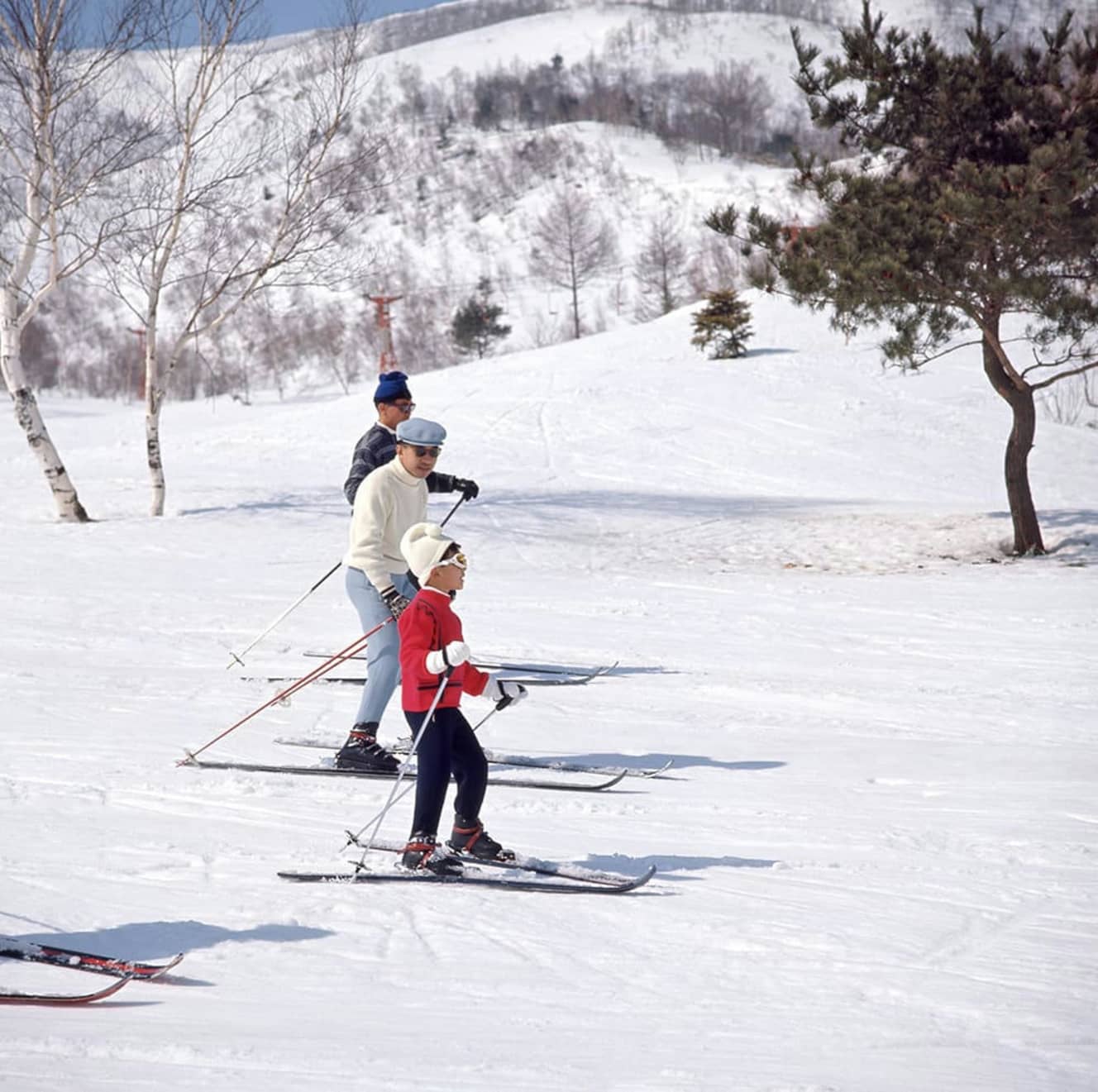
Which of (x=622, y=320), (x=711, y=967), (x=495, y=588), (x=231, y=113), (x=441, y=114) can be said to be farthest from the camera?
(x=441, y=114)

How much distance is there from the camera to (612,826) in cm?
552

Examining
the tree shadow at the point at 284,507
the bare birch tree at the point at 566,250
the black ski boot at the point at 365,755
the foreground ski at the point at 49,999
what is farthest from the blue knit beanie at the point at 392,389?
the bare birch tree at the point at 566,250

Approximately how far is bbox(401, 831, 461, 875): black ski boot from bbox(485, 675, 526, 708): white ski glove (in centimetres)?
59

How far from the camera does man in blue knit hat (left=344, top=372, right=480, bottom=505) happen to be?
684 cm

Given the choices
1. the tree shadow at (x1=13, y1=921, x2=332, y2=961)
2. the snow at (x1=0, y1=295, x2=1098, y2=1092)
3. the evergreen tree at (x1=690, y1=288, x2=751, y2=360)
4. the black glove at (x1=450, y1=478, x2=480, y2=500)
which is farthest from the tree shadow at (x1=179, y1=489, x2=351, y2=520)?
the evergreen tree at (x1=690, y1=288, x2=751, y2=360)

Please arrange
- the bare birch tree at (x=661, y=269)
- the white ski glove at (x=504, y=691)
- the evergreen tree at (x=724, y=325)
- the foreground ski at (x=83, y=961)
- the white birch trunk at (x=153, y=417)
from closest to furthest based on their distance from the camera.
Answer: the foreground ski at (x=83, y=961)
the white ski glove at (x=504, y=691)
the white birch trunk at (x=153, y=417)
the evergreen tree at (x=724, y=325)
the bare birch tree at (x=661, y=269)

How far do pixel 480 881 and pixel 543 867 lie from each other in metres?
0.25

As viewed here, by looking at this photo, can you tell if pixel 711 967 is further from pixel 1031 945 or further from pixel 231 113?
pixel 231 113

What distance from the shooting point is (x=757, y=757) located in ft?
22.3

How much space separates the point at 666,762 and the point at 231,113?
1447 centimetres

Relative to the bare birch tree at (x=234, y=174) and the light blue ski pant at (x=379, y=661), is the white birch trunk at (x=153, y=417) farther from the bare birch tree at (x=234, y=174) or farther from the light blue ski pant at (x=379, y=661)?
A: the light blue ski pant at (x=379, y=661)

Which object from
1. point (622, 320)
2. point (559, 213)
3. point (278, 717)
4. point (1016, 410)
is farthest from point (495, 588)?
point (559, 213)

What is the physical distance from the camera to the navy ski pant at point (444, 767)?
15.4 feet

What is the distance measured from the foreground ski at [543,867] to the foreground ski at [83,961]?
119 centimetres
